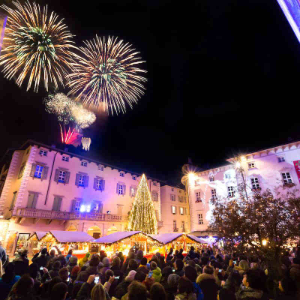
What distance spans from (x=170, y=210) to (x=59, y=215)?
66.2 ft

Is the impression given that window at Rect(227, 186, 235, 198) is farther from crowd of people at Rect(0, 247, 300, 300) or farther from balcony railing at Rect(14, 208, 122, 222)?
crowd of people at Rect(0, 247, 300, 300)

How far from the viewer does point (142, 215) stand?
2083 cm

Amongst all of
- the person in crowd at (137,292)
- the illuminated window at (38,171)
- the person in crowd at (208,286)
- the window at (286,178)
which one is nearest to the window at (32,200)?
the illuminated window at (38,171)

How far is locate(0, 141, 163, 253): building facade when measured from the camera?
2125cm

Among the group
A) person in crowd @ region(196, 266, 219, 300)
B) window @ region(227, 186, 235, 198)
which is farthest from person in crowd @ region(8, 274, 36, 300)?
window @ region(227, 186, 235, 198)

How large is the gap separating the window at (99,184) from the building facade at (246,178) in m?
13.7

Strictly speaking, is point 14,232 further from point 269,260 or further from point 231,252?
point 269,260

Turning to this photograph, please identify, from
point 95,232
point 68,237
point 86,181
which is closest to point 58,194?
point 86,181

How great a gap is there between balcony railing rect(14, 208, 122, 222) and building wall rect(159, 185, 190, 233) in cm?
1082

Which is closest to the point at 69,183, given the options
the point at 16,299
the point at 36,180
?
the point at 36,180

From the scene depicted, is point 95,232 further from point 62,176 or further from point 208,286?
point 208,286

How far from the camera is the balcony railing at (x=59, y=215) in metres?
20.6

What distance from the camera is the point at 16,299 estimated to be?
327cm

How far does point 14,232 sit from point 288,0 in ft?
83.6
